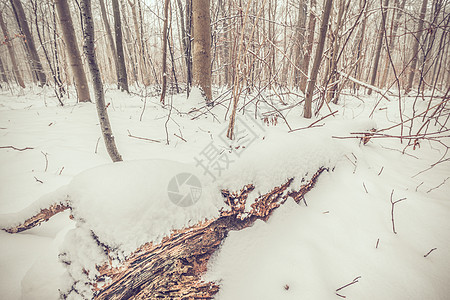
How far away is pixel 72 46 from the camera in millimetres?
3047

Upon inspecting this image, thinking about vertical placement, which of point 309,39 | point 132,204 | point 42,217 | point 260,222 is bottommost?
point 260,222

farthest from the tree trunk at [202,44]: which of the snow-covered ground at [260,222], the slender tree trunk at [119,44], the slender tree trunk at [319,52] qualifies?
the slender tree trunk at [119,44]

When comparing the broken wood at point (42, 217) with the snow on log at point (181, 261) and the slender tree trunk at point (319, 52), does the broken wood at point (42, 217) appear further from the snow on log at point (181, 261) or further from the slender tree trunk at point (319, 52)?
the slender tree trunk at point (319, 52)

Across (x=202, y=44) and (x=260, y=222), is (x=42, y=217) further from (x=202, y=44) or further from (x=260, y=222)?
(x=202, y=44)

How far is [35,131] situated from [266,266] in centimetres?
280

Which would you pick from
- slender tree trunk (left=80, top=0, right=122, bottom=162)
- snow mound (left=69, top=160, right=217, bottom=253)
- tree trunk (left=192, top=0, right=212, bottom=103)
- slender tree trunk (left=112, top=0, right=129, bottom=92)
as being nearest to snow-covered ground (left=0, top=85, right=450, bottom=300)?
snow mound (left=69, top=160, right=217, bottom=253)

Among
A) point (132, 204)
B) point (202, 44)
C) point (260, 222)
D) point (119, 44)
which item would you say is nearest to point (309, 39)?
point (202, 44)

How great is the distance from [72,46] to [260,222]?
4081mm

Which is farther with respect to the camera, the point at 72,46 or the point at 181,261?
the point at 72,46

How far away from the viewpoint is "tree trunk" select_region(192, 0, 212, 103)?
7.45ft

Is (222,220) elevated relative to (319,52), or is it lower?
lower

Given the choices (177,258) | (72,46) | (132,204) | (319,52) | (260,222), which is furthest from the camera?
(72,46)

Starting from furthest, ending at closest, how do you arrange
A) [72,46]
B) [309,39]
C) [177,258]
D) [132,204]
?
[309,39], [72,46], [177,258], [132,204]

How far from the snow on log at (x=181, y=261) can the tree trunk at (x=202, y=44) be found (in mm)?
1866
